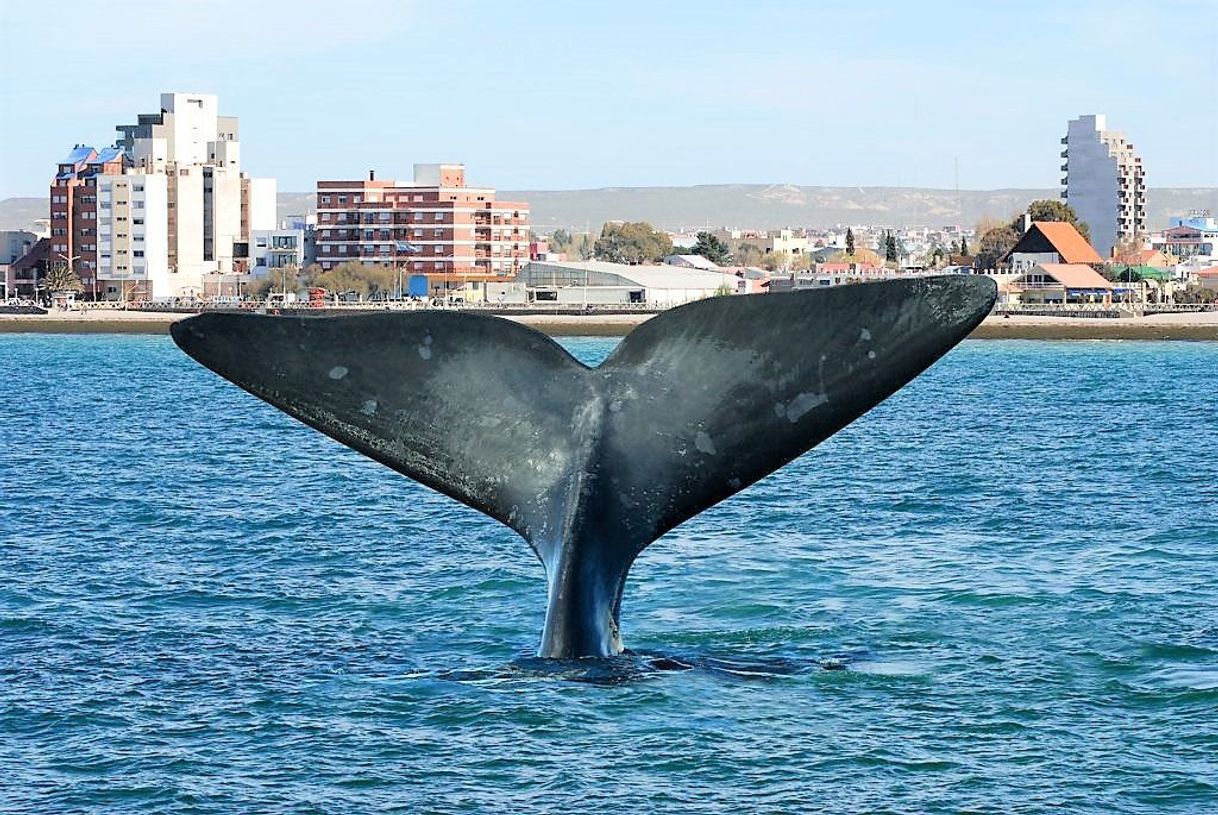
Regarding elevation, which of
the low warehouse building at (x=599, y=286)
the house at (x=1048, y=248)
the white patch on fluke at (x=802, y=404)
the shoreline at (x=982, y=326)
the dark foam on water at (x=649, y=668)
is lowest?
the dark foam on water at (x=649, y=668)

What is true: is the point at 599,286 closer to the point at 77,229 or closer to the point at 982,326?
the point at 982,326

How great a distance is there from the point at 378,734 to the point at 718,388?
404cm

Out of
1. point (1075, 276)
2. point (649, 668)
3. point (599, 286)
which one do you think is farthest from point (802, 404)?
point (1075, 276)

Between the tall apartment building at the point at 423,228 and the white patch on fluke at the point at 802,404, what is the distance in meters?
178

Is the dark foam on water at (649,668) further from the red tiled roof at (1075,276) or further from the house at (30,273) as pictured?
the house at (30,273)

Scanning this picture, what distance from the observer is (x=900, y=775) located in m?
13.4

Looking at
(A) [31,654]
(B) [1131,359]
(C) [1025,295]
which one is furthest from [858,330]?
(C) [1025,295]

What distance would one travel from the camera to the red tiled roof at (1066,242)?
18970 centimetres

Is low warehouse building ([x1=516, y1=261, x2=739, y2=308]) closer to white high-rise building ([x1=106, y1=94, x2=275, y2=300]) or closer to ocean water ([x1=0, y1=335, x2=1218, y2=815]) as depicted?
white high-rise building ([x1=106, y1=94, x2=275, y2=300])

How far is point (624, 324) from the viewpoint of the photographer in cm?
15862

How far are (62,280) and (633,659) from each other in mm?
179965

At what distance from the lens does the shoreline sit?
508ft

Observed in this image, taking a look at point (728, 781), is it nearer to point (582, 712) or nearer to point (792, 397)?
point (582, 712)

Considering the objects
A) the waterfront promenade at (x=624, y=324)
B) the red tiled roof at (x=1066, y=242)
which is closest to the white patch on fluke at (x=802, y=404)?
the waterfront promenade at (x=624, y=324)
